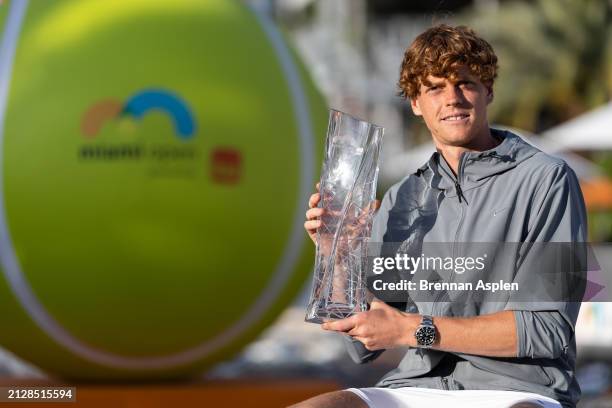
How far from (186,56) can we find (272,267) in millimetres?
1046

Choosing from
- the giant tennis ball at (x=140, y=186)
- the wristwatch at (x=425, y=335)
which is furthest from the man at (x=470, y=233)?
the giant tennis ball at (x=140, y=186)

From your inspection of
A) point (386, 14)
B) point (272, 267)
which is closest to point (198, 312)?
point (272, 267)

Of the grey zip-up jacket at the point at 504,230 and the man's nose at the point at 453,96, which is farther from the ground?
the man's nose at the point at 453,96

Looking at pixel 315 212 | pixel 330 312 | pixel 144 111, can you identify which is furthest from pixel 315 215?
pixel 144 111

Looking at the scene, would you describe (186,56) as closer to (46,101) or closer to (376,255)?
(46,101)

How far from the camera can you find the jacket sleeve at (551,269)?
2578mm

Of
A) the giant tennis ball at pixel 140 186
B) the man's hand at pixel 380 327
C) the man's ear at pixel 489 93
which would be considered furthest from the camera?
the giant tennis ball at pixel 140 186

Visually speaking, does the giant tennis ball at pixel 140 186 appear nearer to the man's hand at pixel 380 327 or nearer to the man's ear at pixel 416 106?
the man's ear at pixel 416 106

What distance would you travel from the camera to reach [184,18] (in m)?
5.27

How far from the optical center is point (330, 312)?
2650mm

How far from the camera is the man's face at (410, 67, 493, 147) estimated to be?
9.09 ft

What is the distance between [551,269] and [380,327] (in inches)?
16.9

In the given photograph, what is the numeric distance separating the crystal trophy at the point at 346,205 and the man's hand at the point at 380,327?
0.13 meters

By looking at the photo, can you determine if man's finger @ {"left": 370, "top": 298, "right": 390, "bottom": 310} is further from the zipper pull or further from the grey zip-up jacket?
the zipper pull
